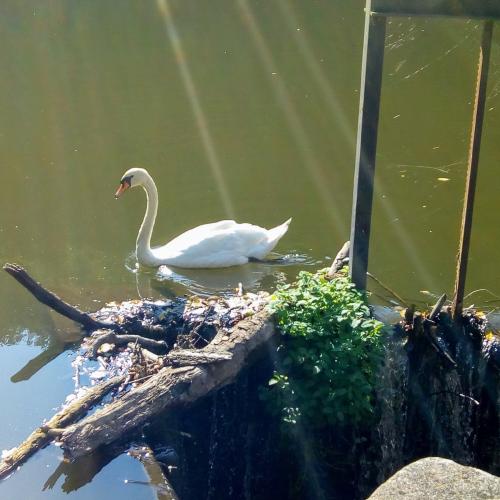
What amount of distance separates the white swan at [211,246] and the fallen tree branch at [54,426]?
2943 mm

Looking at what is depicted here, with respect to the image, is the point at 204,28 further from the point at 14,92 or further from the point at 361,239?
the point at 361,239

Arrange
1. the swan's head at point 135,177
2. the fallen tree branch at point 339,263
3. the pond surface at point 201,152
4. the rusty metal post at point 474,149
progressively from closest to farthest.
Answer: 1. the rusty metal post at point 474,149
2. the fallen tree branch at point 339,263
3. the pond surface at point 201,152
4. the swan's head at point 135,177

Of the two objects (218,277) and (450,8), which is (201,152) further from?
(450,8)

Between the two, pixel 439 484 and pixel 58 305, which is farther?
pixel 58 305

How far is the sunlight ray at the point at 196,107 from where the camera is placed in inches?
414

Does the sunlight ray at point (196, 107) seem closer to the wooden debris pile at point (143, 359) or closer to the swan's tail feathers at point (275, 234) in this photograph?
the swan's tail feathers at point (275, 234)

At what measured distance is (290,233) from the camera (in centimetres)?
925

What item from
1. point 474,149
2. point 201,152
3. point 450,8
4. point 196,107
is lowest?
point 201,152

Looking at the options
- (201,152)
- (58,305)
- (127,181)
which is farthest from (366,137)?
(201,152)

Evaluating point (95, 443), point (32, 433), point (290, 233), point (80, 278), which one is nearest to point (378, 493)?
point (95, 443)

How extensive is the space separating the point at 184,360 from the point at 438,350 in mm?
1920

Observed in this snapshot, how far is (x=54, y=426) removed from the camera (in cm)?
505

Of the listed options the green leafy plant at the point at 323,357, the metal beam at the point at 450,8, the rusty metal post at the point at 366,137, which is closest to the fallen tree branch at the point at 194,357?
the green leafy plant at the point at 323,357

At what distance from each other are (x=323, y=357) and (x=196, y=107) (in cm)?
961
